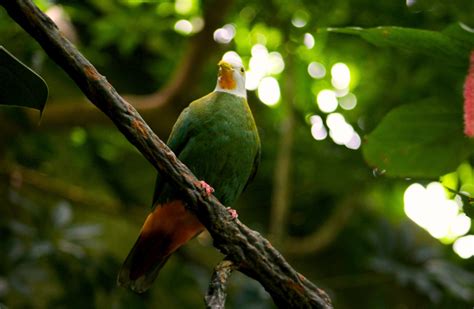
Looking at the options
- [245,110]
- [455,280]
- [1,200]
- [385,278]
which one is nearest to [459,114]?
Answer: [245,110]

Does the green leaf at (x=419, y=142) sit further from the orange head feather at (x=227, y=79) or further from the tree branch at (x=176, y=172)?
the orange head feather at (x=227, y=79)

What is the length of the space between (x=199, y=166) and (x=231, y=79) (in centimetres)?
45

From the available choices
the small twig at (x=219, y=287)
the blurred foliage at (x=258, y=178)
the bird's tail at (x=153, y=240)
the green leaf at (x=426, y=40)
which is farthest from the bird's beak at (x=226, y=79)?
the small twig at (x=219, y=287)

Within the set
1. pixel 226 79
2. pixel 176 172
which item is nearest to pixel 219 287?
pixel 176 172

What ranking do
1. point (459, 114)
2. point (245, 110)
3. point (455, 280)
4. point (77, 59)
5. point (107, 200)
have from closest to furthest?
point (77, 59)
point (459, 114)
point (245, 110)
point (455, 280)
point (107, 200)


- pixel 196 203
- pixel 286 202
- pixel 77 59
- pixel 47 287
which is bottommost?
pixel 47 287

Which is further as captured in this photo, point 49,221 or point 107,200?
point 107,200

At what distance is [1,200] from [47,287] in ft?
1.75

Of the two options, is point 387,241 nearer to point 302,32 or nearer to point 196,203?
point 302,32

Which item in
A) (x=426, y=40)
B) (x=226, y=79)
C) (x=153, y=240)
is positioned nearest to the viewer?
(x=426, y=40)

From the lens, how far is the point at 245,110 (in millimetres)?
2287

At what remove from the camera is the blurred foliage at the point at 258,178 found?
3.10 m

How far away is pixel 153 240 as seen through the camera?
7.52ft

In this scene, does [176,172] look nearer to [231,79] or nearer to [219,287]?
[219,287]
